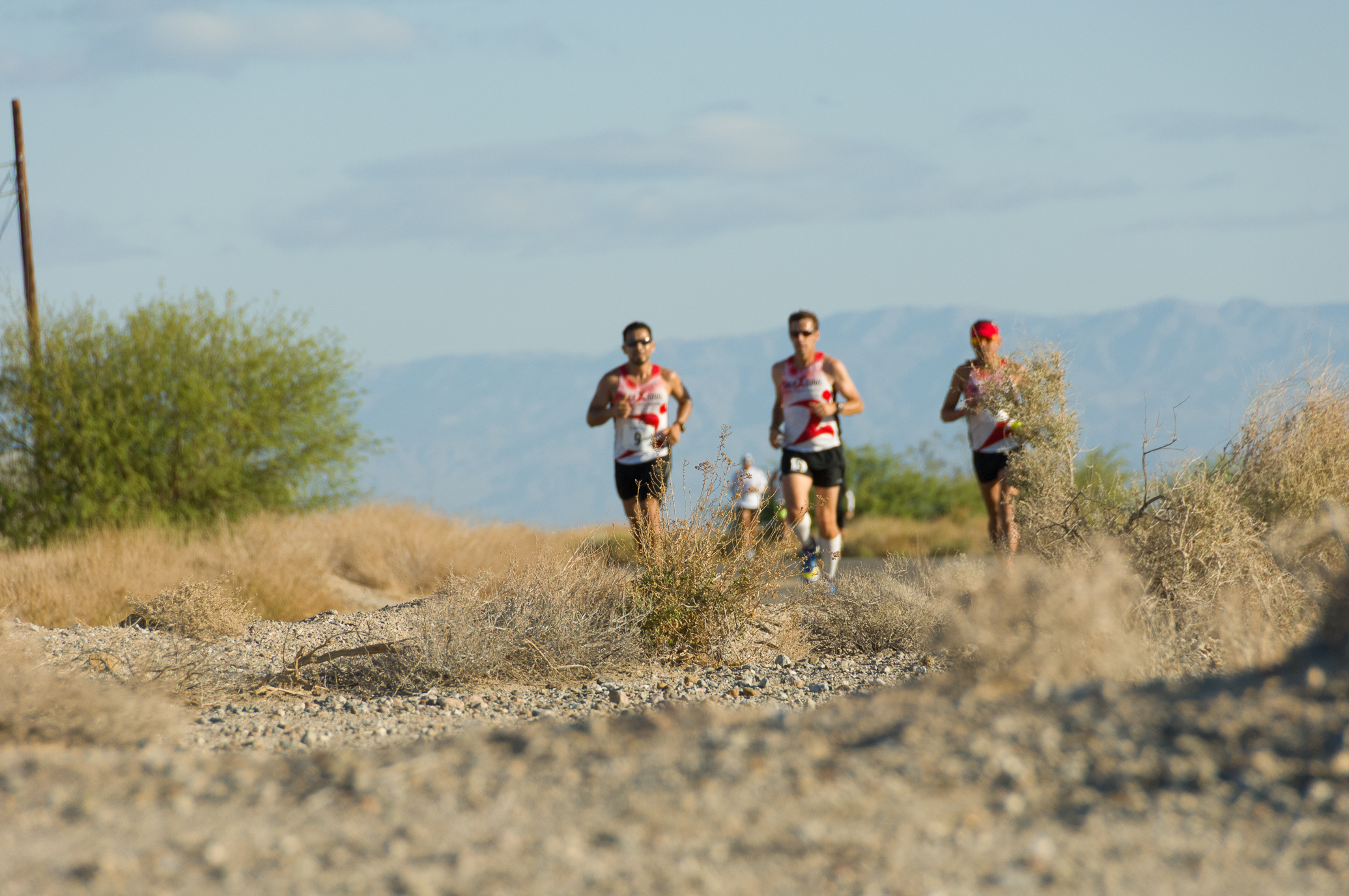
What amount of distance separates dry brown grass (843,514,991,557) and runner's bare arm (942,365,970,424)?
7.55 m

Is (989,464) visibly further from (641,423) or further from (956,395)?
(641,423)

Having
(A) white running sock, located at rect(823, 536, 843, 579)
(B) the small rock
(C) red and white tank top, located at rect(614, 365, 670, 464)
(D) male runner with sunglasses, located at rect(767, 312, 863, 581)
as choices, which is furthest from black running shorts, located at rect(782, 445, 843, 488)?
(B) the small rock

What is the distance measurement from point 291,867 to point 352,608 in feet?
26.4

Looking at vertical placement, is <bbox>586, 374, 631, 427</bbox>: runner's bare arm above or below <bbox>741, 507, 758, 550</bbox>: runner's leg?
above

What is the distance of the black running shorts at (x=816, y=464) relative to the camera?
838cm

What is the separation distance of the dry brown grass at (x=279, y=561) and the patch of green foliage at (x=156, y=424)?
6.59ft

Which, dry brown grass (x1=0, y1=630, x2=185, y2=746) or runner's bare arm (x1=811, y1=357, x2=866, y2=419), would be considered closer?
dry brown grass (x1=0, y1=630, x2=185, y2=746)

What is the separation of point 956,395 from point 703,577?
8.83 ft

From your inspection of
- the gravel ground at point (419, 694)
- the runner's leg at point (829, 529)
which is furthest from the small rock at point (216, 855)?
the runner's leg at point (829, 529)

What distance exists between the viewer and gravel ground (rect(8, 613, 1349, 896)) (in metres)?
2.30

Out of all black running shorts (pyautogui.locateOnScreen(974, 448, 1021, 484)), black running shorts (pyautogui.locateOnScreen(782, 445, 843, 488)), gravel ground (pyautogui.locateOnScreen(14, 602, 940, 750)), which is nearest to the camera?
gravel ground (pyautogui.locateOnScreen(14, 602, 940, 750))

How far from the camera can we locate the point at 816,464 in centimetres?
841

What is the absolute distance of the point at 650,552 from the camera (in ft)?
21.3

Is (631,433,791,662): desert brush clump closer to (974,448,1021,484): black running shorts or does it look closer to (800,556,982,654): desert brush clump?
(800,556,982,654): desert brush clump
